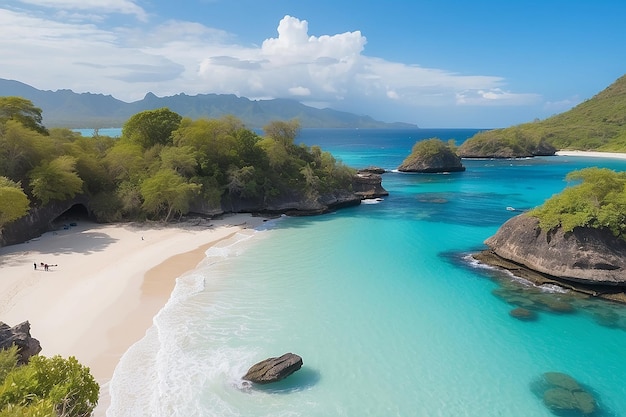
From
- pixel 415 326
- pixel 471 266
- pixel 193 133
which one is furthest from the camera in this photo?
pixel 193 133

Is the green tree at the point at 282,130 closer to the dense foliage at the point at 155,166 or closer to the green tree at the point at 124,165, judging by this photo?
the dense foliage at the point at 155,166

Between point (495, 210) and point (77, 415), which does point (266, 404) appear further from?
point (495, 210)

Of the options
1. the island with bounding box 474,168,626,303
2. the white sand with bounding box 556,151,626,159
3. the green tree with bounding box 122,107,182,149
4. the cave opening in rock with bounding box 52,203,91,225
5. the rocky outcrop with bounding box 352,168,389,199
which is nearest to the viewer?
the island with bounding box 474,168,626,303

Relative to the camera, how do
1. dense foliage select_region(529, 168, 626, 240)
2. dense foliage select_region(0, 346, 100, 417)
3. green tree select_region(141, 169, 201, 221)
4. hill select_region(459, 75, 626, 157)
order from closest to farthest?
dense foliage select_region(0, 346, 100, 417) → dense foliage select_region(529, 168, 626, 240) → green tree select_region(141, 169, 201, 221) → hill select_region(459, 75, 626, 157)

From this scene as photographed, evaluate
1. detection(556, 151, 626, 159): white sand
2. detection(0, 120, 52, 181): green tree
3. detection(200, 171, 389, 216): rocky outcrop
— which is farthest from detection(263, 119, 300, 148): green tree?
detection(556, 151, 626, 159): white sand

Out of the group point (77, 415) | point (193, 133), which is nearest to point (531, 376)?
point (77, 415)

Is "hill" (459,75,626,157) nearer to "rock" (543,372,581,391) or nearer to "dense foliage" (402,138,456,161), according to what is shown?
"dense foliage" (402,138,456,161)

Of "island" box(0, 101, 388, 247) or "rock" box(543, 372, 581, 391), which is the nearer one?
"rock" box(543, 372, 581, 391)
